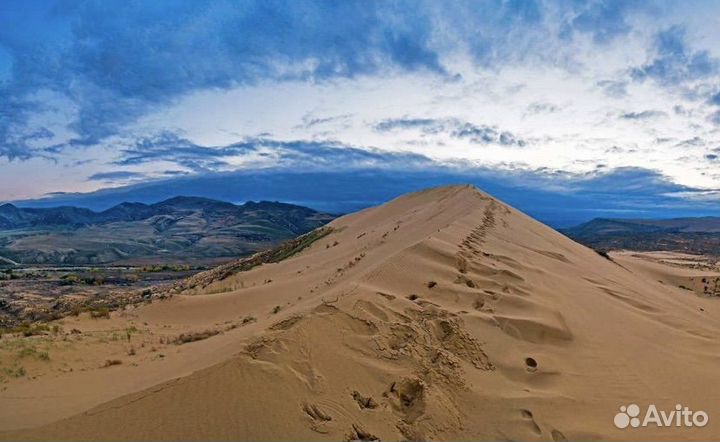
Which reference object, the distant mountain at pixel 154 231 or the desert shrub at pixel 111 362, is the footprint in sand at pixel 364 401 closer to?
the desert shrub at pixel 111 362

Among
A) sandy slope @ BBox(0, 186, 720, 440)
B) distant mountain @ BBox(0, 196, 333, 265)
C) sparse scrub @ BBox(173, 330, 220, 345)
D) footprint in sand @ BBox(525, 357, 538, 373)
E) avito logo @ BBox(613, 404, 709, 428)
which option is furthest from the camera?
distant mountain @ BBox(0, 196, 333, 265)

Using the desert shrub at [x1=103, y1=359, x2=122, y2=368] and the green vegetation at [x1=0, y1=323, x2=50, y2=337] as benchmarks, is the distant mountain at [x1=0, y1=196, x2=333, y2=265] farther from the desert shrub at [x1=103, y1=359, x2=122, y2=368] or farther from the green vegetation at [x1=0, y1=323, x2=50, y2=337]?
the desert shrub at [x1=103, y1=359, x2=122, y2=368]

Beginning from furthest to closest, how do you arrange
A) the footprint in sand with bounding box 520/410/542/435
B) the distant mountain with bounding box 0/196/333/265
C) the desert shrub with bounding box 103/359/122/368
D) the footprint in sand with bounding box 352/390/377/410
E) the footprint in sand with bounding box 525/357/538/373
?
the distant mountain with bounding box 0/196/333/265 → the desert shrub with bounding box 103/359/122/368 → the footprint in sand with bounding box 525/357/538/373 → the footprint in sand with bounding box 352/390/377/410 → the footprint in sand with bounding box 520/410/542/435

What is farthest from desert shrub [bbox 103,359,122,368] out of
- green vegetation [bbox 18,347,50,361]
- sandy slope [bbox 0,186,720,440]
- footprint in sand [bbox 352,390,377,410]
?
footprint in sand [bbox 352,390,377,410]

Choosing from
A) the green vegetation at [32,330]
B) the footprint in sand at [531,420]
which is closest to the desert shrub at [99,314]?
the green vegetation at [32,330]

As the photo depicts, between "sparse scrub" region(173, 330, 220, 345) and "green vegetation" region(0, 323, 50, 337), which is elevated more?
"sparse scrub" region(173, 330, 220, 345)

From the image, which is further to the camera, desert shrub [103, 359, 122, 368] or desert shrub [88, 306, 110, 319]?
desert shrub [88, 306, 110, 319]

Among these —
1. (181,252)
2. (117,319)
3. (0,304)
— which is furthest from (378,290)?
(181,252)
